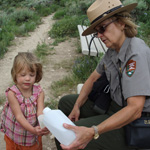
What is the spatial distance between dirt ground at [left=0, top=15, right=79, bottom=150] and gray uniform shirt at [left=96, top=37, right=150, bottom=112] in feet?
4.98

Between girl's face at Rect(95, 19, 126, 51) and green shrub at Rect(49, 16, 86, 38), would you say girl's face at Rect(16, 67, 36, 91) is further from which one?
green shrub at Rect(49, 16, 86, 38)

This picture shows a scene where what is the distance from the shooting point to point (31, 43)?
7.31 m

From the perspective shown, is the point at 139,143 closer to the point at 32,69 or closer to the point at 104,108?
the point at 104,108

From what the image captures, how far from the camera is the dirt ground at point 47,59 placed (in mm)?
4148

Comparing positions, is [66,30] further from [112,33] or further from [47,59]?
[112,33]

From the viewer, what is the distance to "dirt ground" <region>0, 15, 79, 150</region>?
4148 mm

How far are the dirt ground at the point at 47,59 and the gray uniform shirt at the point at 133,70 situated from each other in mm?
1517

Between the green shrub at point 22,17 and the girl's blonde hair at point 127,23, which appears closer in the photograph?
the girl's blonde hair at point 127,23

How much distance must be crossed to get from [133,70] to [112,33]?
427mm

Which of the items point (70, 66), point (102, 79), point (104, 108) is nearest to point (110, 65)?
point (102, 79)

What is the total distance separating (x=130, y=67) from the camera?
5.99 ft

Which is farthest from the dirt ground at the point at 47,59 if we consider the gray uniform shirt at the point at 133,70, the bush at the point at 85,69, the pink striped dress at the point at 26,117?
the gray uniform shirt at the point at 133,70

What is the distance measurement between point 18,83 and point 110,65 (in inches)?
37.8

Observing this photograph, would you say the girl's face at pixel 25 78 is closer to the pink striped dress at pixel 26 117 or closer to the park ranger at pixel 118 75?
the pink striped dress at pixel 26 117
